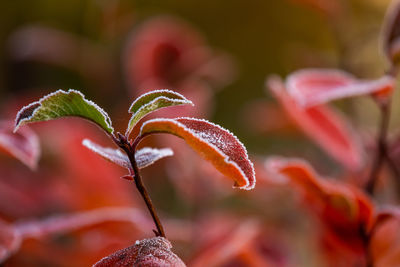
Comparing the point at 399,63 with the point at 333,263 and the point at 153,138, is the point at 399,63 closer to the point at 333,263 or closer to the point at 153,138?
the point at 333,263

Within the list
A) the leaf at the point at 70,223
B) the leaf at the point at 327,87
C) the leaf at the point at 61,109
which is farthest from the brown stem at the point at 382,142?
the leaf at the point at 61,109

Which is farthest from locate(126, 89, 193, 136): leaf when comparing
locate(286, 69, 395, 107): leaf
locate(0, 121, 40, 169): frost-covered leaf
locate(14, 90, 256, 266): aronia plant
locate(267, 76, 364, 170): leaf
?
locate(267, 76, 364, 170): leaf

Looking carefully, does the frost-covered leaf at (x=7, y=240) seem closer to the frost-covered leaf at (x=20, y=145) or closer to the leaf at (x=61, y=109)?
the frost-covered leaf at (x=20, y=145)

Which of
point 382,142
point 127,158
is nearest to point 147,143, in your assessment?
point 382,142

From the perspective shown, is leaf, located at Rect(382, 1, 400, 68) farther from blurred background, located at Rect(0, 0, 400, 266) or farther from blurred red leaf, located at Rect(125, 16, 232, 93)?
blurred red leaf, located at Rect(125, 16, 232, 93)

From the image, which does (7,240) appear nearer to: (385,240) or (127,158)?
(127,158)

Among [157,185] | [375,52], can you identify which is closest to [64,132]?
[157,185]

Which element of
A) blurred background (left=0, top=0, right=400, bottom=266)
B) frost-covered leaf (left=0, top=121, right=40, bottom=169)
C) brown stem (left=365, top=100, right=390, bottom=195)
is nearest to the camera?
frost-covered leaf (left=0, top=121, right=40, bottom=169)
